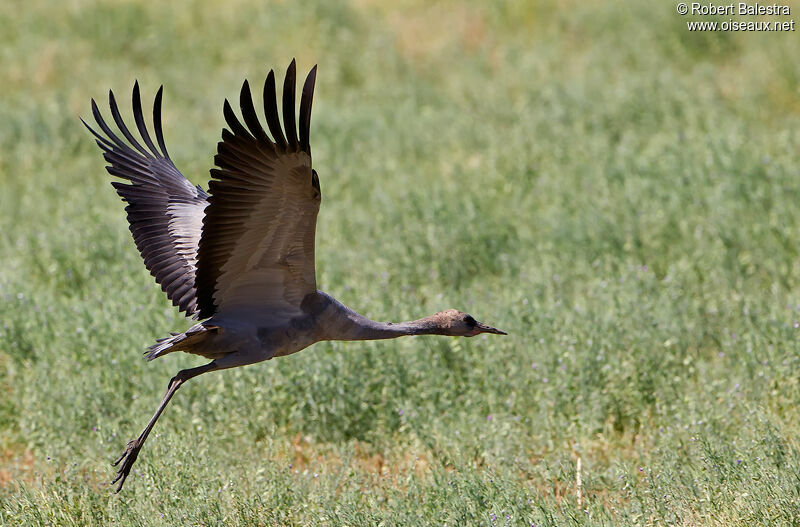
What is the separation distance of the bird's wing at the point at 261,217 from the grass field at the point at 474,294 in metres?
0.93

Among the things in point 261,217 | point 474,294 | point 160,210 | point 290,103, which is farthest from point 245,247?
point 474,294

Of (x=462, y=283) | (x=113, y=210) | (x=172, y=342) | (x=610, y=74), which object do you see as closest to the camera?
(x=172, y=342)

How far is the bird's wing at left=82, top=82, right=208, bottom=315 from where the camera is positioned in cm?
612

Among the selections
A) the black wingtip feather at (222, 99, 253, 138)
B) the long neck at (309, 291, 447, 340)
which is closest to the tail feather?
the long neck at (309, 291, 447, 340)

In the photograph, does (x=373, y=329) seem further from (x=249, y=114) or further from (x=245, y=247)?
(x=249, y=114)

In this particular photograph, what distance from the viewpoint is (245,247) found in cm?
528

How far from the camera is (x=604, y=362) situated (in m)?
6.82

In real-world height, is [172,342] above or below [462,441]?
above

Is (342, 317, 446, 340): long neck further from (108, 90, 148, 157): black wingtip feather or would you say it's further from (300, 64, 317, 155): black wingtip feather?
(108, 90, 148, 157): black wingtip feather

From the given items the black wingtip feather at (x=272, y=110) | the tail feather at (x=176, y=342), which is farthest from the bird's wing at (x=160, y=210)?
the black wingtip feather at (x=272, y=110)

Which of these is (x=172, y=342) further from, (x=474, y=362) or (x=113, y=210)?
(x=113, y=210)

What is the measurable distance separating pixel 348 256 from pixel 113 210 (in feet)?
9.20

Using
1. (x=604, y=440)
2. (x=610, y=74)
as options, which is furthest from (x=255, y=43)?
(x=604, y=440)

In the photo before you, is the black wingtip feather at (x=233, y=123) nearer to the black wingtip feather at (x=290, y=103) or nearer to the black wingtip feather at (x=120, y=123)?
the black wingtip feather at (x=290, y=103)
